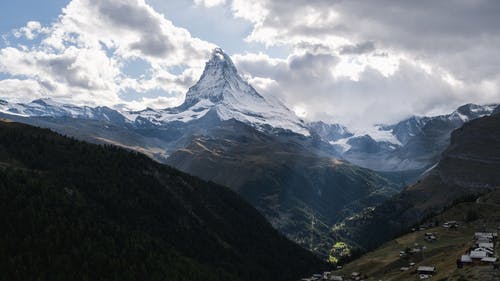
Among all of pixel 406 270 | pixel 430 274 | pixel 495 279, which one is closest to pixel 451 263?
pixel 430 274

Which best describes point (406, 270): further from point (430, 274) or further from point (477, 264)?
point (477, 264)

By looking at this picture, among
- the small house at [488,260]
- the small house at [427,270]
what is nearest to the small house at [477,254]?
the small house at [488,260]

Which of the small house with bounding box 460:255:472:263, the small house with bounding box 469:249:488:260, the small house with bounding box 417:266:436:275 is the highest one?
the small house with bounding box 469:249:488:260

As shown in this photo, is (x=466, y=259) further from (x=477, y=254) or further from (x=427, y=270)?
(x=427, y=270)

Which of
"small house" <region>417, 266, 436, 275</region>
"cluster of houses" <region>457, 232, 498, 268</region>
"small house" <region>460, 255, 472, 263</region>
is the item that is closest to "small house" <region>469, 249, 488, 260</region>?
"cluster of houses" <region>457, 232, 498, 268</region>

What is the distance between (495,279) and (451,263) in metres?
54.0

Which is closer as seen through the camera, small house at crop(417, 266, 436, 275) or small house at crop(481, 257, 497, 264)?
small house at crop(481, 257, 497, 264)

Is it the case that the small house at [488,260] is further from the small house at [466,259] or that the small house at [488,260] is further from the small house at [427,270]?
the small house at [427,270]

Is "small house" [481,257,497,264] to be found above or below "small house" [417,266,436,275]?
above

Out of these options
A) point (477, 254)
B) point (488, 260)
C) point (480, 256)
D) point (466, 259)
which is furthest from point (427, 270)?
point (488, 260)

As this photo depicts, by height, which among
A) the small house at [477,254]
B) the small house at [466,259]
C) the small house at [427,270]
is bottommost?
the small house at [427,270]

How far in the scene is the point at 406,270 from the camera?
7781 inches

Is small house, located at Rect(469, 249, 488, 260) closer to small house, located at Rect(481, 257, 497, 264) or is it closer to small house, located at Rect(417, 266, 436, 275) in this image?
small house, located at Rect(481, 257, 497, 264)

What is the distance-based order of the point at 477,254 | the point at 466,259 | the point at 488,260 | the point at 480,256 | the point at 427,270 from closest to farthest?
the point at 488,260 < the point at 480,256 < the point at 466,259 < the point at 477,254 < the point at 427,270
